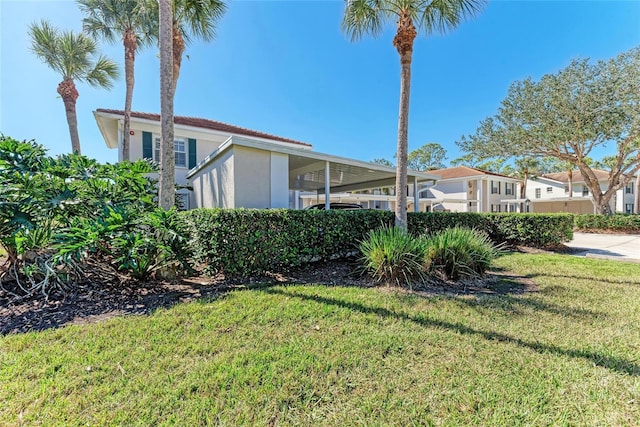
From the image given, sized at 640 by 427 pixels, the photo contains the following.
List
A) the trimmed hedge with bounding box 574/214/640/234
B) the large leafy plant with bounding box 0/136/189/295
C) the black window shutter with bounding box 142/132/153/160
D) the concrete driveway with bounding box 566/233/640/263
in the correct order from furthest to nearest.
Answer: the trimmed hedge with bounding box 574/214/640/234
the black window shutter with bounding box 142/132/153/160
the concrete driveway with bounding box 566/233/640/263
the large leafy plant with bounding box 0/136/189/295

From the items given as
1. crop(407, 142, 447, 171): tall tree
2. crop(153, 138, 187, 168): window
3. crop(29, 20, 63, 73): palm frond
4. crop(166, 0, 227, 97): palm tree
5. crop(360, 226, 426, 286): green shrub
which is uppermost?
crop(407, 142, 447, 171): tall tree

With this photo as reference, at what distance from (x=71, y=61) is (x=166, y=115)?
12766 millimetres

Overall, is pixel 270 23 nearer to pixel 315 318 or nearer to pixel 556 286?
pixel 315 318

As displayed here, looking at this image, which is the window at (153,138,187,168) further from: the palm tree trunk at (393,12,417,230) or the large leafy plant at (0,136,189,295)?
the palm tree trunk at (393,12,417,230)

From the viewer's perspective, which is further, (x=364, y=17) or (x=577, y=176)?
(x=577, y=176)

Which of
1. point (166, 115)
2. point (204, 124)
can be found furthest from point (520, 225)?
point (204, 124)

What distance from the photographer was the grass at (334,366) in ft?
6.74

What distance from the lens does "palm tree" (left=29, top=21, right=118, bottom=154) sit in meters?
12.9

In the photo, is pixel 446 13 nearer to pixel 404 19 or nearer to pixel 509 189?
pixel 404 19

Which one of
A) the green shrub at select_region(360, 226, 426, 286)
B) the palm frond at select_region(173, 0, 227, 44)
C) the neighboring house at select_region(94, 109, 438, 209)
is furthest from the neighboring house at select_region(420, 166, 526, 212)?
the green shrub at select_region(360, 226, 426, 286)

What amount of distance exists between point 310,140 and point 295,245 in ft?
43.4

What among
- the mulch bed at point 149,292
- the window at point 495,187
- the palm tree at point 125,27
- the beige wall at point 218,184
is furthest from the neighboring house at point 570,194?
the palm tree at point 125,27

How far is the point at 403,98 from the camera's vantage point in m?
7.21

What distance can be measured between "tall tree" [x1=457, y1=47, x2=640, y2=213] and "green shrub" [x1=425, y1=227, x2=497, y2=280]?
58.9 feet
